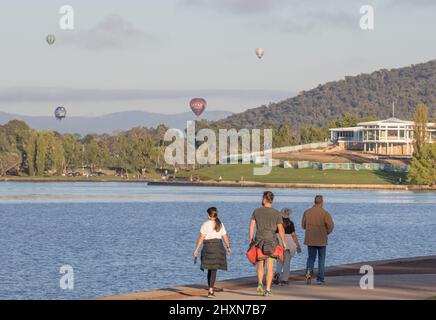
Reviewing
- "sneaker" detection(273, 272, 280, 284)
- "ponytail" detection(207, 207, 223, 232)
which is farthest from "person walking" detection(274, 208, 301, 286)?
"ponytail" detection(207, 207, 223, 232)

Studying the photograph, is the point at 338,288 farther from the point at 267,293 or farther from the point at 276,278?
the point at 267,293

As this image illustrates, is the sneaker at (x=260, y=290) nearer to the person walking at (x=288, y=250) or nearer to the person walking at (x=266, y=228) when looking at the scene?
the person walking at (x=266, y=228)

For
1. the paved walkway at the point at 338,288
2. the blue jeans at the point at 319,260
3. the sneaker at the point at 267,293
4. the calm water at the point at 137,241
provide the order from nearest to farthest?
the paved walkway at the point at 338,288, the sneaker at the point at 267,293, the blue jeans at the point at 319,260, the calm water at the point at 137,241

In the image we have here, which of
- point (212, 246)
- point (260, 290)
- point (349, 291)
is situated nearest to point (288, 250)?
point (349, 291)

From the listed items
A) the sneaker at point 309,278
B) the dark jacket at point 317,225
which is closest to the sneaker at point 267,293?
the sneaker at point 309,278

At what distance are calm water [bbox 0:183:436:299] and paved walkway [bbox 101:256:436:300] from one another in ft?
44.2

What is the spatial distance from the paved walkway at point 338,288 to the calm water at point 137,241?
13468mm

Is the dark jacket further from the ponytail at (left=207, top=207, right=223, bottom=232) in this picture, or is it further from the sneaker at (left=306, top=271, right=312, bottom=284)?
the ponytail at (left=207, top=207, right=223, bottom=232)

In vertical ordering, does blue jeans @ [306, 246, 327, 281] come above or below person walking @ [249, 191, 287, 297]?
below

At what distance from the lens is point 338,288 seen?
30.7m

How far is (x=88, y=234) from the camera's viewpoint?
305ft

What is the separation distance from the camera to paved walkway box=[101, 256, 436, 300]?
28.8m

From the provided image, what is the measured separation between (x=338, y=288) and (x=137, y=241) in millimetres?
52762

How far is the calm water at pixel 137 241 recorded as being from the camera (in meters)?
51.6
